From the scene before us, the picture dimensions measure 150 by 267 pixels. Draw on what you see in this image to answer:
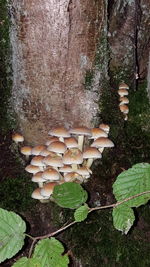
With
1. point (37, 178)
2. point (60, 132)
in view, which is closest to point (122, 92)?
point (60, 132)

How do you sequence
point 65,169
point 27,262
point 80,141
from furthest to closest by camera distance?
point 80,141
point 65,169
point 27,262

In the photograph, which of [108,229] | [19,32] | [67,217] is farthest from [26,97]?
[108,229]

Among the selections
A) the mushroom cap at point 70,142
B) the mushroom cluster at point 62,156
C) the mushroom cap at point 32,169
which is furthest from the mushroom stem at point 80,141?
the mushroom cap at point 32,169

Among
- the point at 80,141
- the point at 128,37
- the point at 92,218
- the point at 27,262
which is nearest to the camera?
the point at 27,262

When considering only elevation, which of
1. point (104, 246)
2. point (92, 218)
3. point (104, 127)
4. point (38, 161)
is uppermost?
point (104, 127)

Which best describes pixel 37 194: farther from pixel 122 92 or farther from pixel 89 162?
pixel 122 92

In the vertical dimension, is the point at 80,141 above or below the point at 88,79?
below

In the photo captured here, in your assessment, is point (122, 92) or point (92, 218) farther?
point (122, 92)
